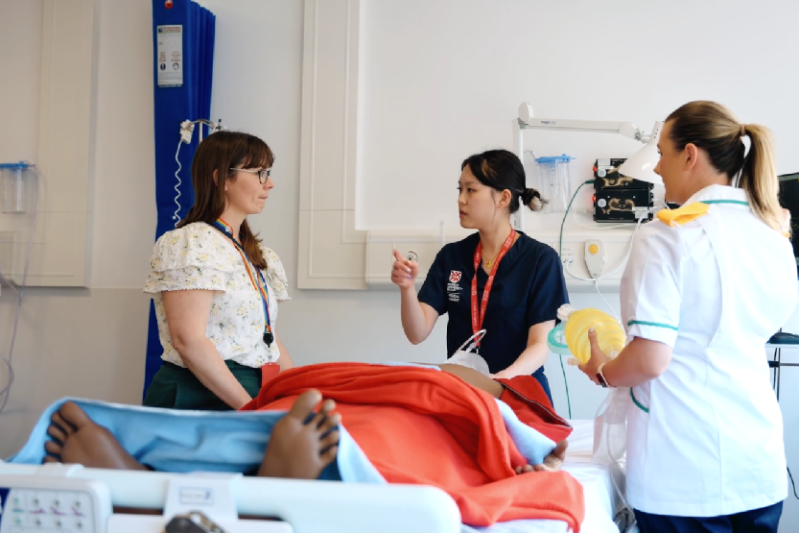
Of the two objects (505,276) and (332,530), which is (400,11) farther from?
Answer: (332,530)

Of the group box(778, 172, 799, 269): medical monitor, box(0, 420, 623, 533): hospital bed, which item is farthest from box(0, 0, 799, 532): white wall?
box(0, 420, 623, 533): hospital bed

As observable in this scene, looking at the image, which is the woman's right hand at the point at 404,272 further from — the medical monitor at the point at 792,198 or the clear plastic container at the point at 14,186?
the clear plastic container at the point at 14,186

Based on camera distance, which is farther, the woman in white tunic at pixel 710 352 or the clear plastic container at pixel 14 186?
the clear plastic container at pixel 14 186

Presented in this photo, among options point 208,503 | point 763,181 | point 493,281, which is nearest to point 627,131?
point 493,281

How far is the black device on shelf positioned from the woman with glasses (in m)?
1.56

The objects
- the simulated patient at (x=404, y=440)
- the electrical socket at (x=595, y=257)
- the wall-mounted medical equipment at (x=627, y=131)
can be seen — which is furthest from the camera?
the electrical socket at (x=595, y=257)

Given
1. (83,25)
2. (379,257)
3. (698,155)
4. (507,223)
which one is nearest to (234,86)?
(83,25)

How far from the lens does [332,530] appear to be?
3.20 feet

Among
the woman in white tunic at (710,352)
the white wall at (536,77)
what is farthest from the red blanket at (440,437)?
the white wall at (536,77)

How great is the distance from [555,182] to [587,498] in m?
1.95

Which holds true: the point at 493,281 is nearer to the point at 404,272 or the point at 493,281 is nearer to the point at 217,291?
the point at 404,272

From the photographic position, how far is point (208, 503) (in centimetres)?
99

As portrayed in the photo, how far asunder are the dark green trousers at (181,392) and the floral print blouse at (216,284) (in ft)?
0.12

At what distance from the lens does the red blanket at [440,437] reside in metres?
1.24
